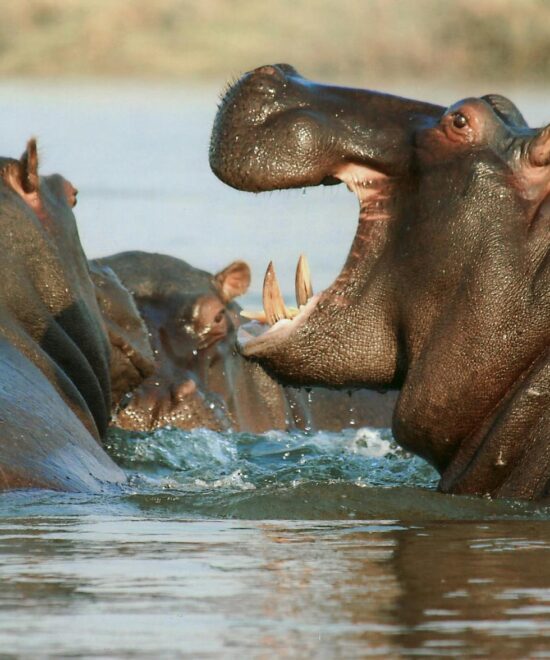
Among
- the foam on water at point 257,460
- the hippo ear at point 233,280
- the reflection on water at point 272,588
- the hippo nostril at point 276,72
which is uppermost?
the hippo nostril at point 276,72

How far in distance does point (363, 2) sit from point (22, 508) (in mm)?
55378

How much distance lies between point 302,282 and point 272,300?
0.12 m

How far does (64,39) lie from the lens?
5334 cm

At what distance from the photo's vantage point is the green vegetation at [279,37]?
52.1m

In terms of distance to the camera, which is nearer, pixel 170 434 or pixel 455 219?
pixel 455 219

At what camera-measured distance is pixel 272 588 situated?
4762mm

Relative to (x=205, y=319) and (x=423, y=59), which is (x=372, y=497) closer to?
(x=205, y=319)

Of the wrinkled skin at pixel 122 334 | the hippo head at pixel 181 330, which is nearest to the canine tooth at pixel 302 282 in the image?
the wrinkled skin at pixel 122 334

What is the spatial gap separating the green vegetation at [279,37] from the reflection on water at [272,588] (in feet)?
149

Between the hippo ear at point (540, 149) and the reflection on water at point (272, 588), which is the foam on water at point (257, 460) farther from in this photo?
the hippo ear at point (540, 149)

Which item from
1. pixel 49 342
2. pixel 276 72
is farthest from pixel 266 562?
pixel 49 342

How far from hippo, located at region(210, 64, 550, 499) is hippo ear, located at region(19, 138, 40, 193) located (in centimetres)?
93

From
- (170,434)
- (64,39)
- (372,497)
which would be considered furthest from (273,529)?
(64,39)

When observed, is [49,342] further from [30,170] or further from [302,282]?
[302,282]
